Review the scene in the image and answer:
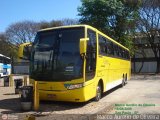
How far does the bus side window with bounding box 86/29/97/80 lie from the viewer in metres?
14.1

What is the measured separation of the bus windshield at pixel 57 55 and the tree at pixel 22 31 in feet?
172

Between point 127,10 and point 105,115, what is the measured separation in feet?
118

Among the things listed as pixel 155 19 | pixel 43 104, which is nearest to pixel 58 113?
pixel 43 104

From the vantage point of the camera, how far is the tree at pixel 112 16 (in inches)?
1704

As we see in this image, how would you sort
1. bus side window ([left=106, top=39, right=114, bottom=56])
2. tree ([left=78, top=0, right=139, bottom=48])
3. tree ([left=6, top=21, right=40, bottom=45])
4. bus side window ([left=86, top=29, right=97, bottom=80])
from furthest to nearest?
tree ([left=6, top=21, right=40, bottom=45]), tree ([left=78, top=0, right=139, bottom=48]), bus side window ([left=106, top=39, right=114, bottom=56]), bus side window ([left=86, top=29, right=97, bottom=80])

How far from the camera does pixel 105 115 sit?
38.9 ft

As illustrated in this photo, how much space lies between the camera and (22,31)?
66438mm

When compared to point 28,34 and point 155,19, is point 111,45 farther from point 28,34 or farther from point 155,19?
point 28,34

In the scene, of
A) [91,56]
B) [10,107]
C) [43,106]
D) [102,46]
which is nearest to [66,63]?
[91,56]

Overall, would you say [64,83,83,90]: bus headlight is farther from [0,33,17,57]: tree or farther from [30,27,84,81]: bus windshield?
[0,33,17,57]: tree

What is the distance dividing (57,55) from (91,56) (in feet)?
5.20

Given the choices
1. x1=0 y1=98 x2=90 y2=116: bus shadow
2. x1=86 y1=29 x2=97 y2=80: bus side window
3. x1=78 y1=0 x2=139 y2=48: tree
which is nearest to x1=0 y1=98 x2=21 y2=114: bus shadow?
x1=0 y1=98 x2=90 y2=116: bus shadow

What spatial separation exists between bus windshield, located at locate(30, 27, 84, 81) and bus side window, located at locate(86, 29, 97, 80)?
55 centimetres

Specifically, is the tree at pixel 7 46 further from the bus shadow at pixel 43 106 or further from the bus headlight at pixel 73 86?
the bus headlight at pixel 73 86
